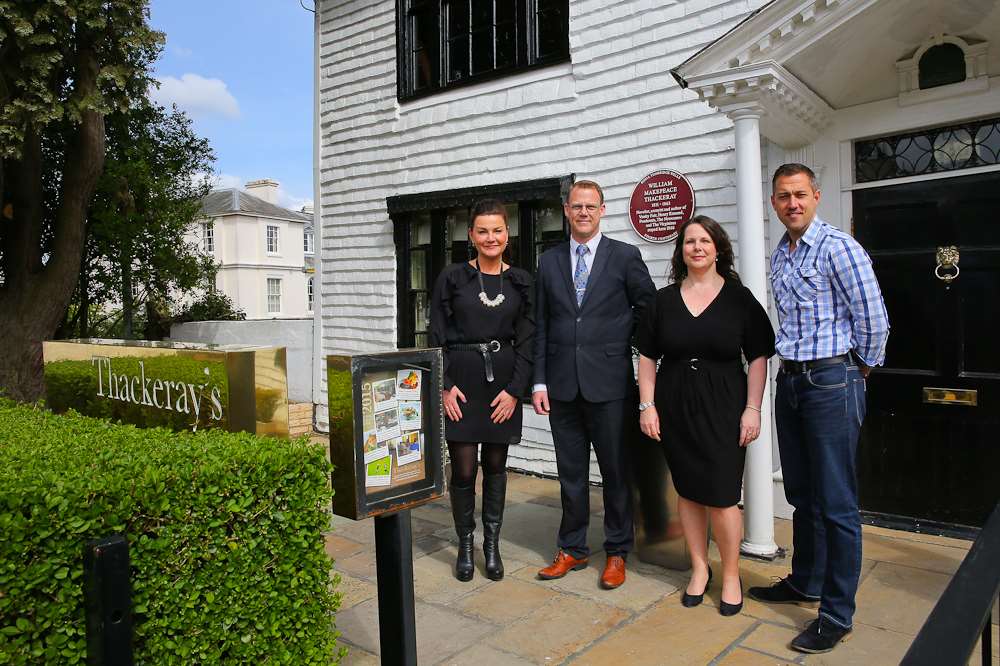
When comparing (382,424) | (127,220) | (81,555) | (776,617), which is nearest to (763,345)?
(776,617)

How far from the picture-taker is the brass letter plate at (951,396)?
4453mm

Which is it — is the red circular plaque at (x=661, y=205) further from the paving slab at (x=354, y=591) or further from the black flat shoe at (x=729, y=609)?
the paving slab at (x=354, y=591)

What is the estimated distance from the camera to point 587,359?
3934mm

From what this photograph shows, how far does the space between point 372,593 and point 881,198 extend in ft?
13.1

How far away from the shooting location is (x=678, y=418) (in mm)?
3586

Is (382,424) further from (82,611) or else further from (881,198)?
(881,198)

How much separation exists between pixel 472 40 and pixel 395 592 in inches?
249

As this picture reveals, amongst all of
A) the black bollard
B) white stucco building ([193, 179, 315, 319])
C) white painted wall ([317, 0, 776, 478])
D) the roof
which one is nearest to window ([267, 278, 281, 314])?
white stucco building ([193, 179, 315, 319])

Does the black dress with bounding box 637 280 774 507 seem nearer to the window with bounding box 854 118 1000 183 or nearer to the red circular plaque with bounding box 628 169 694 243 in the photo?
the window with bounding box 854 118 1000 183

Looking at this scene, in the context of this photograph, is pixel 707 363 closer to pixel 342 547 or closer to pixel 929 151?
pixel 929 151

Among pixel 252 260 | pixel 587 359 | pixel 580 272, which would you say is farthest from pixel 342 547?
pixel 252 260

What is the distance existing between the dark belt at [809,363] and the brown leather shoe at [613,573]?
1378 millimetres

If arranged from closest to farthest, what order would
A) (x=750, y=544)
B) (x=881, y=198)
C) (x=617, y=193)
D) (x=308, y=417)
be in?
(x=750, y=544), (x=881, y=198), (x=617, y=193), (x=308, y=417)

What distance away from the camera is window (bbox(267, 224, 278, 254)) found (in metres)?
41.9
